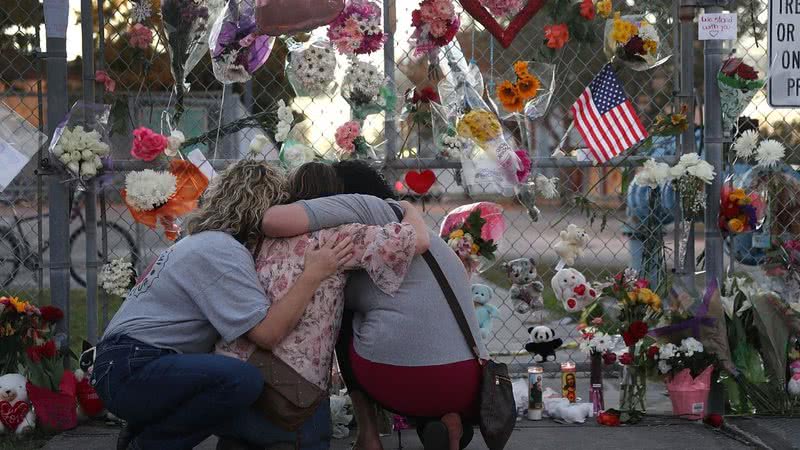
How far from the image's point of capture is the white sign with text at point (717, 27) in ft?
16.2

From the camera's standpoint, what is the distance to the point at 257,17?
4617mm

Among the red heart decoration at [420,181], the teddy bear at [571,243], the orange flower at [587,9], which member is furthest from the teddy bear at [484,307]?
the orange flower at [587,9]

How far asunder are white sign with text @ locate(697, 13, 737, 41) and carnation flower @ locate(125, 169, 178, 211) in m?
2.48

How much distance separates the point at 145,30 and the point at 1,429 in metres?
1.87

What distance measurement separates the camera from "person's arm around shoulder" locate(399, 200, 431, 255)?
12.8ft

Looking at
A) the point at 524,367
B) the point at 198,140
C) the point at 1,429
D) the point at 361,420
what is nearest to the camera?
the point at 361,420

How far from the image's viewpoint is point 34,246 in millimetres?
9367

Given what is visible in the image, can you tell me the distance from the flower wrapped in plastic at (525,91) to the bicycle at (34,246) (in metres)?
1.85

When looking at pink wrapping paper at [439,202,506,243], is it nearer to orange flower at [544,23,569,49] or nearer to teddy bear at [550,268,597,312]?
teddy bear at [550,268,597,312]

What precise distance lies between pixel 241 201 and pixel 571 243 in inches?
74.7

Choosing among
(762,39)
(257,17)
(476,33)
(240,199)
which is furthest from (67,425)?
(762,39)

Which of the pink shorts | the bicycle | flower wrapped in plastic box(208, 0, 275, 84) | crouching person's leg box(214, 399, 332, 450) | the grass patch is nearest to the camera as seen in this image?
crouching person's leg box(214, 399, 332, 450)

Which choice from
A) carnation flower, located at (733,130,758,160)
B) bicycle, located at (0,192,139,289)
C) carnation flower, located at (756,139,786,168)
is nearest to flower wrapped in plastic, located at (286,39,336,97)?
bicycle, located at (0,192,139,289)

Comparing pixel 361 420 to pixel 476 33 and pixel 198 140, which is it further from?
pixel 476 33
